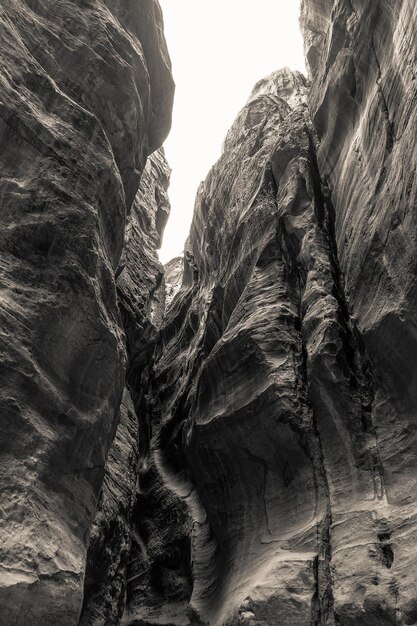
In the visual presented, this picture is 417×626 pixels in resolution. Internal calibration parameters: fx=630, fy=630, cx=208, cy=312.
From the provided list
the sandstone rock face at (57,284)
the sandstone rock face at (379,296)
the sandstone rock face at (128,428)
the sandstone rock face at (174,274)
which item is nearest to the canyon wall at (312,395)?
the sandstone rock face at (379,296)

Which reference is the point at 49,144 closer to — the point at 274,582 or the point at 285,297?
the point at 285,297

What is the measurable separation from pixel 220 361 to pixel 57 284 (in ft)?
14.6

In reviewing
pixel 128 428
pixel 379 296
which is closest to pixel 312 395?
pixel 379 296

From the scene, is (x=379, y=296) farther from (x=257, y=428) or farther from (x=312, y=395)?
(x=257, y=428)

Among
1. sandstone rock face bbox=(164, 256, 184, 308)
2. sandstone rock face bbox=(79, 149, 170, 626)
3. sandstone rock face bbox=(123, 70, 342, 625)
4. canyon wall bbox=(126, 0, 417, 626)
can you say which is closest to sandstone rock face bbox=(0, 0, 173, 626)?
sandstone rock face bbox=(79, 149, 170, 626)

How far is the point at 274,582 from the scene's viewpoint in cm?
955

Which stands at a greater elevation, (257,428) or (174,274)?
(174,274)

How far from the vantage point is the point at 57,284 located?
10.2m

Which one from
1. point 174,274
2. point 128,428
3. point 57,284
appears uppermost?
point 174,274

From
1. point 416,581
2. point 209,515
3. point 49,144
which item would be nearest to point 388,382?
point 416,581

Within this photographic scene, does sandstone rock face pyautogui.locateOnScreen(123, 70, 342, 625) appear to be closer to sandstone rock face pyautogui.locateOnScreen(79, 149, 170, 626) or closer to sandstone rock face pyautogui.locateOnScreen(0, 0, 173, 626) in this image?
sandstone rock face pyautogui.locateOnScreen(79, 149, 170, 626)

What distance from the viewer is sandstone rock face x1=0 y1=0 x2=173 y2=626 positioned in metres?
8.27

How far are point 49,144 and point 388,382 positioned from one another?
7.15 m

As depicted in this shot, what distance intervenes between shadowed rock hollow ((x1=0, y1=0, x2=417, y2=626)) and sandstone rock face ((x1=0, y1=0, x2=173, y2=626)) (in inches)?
1.4
